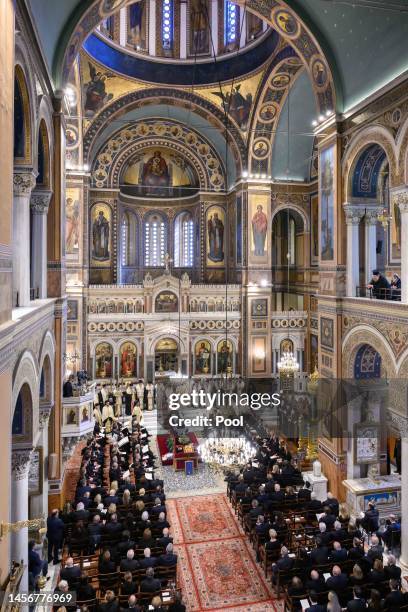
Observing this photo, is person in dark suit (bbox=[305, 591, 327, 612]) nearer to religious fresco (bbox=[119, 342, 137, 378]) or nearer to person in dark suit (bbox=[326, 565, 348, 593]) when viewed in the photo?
person in dark suit (bbox=[326, 565, 348, 593])

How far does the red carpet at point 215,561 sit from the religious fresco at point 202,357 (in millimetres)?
9757

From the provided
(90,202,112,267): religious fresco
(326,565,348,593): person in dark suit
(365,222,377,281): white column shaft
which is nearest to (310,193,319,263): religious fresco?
(90,202,112,267): religious fresco

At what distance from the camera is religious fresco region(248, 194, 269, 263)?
71.1 ft

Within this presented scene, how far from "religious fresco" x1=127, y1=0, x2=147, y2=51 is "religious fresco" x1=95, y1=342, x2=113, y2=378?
43.0 ft

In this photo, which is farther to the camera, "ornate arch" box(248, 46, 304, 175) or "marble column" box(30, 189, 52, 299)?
"ornate arch" box(248, 46, 304, 175)

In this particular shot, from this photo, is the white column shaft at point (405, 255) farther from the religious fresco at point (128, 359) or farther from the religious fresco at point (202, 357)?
the religious fresco at point (128, 359)

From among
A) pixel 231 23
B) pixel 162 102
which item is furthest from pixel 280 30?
pixel 162 102

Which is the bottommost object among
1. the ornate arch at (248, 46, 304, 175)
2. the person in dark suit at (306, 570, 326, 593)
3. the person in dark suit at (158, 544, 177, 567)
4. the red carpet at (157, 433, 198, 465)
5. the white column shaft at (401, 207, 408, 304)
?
the red carpet at (157, 433, 198, 465)

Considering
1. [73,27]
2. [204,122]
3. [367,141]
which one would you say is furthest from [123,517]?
[204,122]

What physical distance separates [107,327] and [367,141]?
46.5 feet

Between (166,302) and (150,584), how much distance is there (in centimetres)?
A: 1504

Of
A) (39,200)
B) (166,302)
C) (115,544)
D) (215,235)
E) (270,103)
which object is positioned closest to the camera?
(115,544)

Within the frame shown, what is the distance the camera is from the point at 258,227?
21781mm

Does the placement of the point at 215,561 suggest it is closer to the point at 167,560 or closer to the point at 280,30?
the point at 167,560
